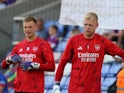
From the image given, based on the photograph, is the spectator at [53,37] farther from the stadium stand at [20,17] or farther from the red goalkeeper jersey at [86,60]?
the red goalkeeper jersey at [86,60]

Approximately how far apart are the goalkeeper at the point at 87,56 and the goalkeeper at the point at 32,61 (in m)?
0.47

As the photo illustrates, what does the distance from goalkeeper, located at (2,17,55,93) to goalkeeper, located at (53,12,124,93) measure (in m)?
0.47

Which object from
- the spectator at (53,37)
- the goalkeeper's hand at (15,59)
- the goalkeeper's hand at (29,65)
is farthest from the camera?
the spectator at (53,37)

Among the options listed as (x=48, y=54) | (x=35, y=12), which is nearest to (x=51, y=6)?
(x=35, y=12)

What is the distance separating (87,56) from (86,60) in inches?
2.1

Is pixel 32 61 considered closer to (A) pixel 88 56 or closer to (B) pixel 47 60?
(B) pixel 47 60

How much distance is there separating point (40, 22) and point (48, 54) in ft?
18.5

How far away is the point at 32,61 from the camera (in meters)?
8.97

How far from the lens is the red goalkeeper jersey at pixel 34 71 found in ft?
29.3

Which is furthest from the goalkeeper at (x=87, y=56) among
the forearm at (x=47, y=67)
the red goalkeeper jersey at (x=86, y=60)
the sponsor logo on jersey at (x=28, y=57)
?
the sponsor logo on jersey at (x=28, y=57)

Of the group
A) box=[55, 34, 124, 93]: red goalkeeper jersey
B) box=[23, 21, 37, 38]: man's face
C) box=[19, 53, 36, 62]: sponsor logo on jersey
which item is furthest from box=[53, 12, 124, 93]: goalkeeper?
box=[23, 21, 37, 38]: man's face

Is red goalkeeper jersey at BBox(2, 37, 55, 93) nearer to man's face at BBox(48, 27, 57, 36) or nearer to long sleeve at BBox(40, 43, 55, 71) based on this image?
long sleeve at BBox(40, 43, 55, 71)

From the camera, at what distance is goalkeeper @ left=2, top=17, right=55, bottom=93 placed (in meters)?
8.91

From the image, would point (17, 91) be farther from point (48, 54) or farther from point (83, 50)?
point (83, 50)
